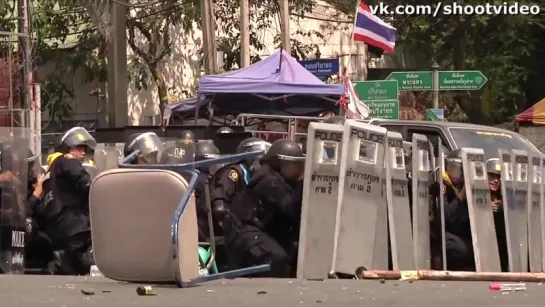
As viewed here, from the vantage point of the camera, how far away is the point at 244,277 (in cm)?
880

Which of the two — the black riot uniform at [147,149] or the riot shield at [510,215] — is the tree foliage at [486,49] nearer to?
the riot shield at [510,215]

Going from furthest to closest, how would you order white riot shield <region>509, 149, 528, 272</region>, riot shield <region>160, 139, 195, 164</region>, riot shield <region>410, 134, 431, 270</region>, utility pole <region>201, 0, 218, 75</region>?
utility pole <region>201, 0, 218, 75</region> < white riot shield <region>509, 149, 528, 272</region> < riot shield <region>410, 134, 431, 270</region> < riot shield <region>160, 139, 195, 164</region>

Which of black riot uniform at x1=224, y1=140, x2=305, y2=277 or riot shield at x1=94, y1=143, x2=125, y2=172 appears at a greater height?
riot shield at x1=94, y1=143, x2=125, y2=172

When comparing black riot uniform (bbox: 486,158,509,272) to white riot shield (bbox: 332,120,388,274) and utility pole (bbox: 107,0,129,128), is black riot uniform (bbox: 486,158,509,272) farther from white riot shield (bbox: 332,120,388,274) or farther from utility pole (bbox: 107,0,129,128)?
utility pole (bbox: 107,0,129,128)

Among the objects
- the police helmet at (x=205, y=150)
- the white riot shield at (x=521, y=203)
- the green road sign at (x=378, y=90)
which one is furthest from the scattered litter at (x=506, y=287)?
the green road sign at (x=378, y=90)

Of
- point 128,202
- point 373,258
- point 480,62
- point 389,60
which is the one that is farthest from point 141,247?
point 389,60

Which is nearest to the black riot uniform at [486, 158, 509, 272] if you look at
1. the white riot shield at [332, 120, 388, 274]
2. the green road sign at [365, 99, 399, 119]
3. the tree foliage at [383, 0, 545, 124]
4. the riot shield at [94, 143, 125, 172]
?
the white riot shield at [332, 120, 388, 274]

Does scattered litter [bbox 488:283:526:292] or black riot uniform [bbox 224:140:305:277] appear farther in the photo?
black riot uniform [bbox 224:140:305:277]

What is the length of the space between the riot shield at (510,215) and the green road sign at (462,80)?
32.4 feet

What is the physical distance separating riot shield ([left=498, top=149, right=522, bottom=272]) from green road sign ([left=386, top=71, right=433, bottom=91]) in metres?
10.7

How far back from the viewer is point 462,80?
20500 millimetres

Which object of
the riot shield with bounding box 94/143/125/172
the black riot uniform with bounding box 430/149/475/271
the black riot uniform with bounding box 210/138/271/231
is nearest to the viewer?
the black riot uniform with bounding box 210/138/271/231

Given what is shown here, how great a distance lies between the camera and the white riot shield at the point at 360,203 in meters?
8.91

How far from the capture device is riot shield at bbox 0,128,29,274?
9.24 metres
